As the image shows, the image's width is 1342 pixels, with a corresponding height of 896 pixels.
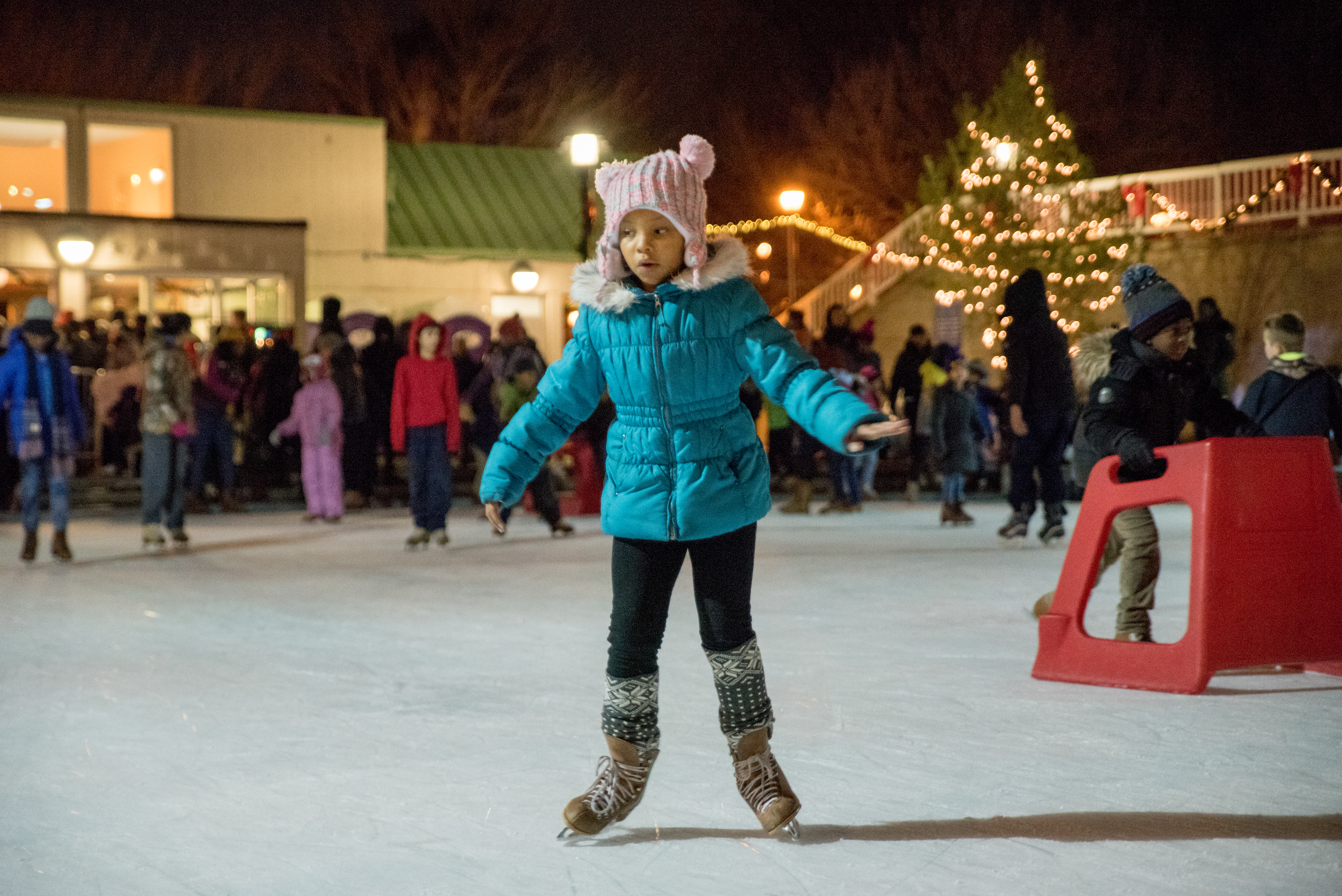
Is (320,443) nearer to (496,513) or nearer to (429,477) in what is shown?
(429,477)

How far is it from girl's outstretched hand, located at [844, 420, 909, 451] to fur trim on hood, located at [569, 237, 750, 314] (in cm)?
50

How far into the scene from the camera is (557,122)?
Result: 128 ft

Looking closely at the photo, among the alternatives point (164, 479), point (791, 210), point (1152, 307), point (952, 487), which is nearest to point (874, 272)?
point (791, 210)

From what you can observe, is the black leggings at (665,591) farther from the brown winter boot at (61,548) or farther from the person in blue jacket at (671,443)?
the brown winter boot at (61,548)

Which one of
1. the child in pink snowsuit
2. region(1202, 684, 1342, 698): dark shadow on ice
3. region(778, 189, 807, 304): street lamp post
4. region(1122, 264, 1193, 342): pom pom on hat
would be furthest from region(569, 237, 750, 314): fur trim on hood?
region(778, 189, 807, 304): street lamp post

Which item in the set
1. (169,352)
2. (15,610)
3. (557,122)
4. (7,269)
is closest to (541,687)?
(15,610)

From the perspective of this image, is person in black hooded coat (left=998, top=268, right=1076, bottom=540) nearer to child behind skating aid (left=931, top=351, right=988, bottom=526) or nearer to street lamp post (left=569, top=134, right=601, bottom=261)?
child behind skating aid (left=931, top=351, right=988, bottom=526)

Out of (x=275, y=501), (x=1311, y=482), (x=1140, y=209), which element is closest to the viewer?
(x=1311, y=482)

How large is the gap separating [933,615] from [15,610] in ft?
14.6

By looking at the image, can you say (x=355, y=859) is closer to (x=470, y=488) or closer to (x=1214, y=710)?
(x=1214, y=710)

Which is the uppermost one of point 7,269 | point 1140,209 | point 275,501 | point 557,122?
point 557,122

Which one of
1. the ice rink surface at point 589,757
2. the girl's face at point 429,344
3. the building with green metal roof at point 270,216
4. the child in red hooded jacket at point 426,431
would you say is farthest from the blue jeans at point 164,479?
the building with green metal roof at point 270,216

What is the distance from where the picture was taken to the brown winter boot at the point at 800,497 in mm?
12422

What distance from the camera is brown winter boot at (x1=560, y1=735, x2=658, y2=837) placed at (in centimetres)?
318
